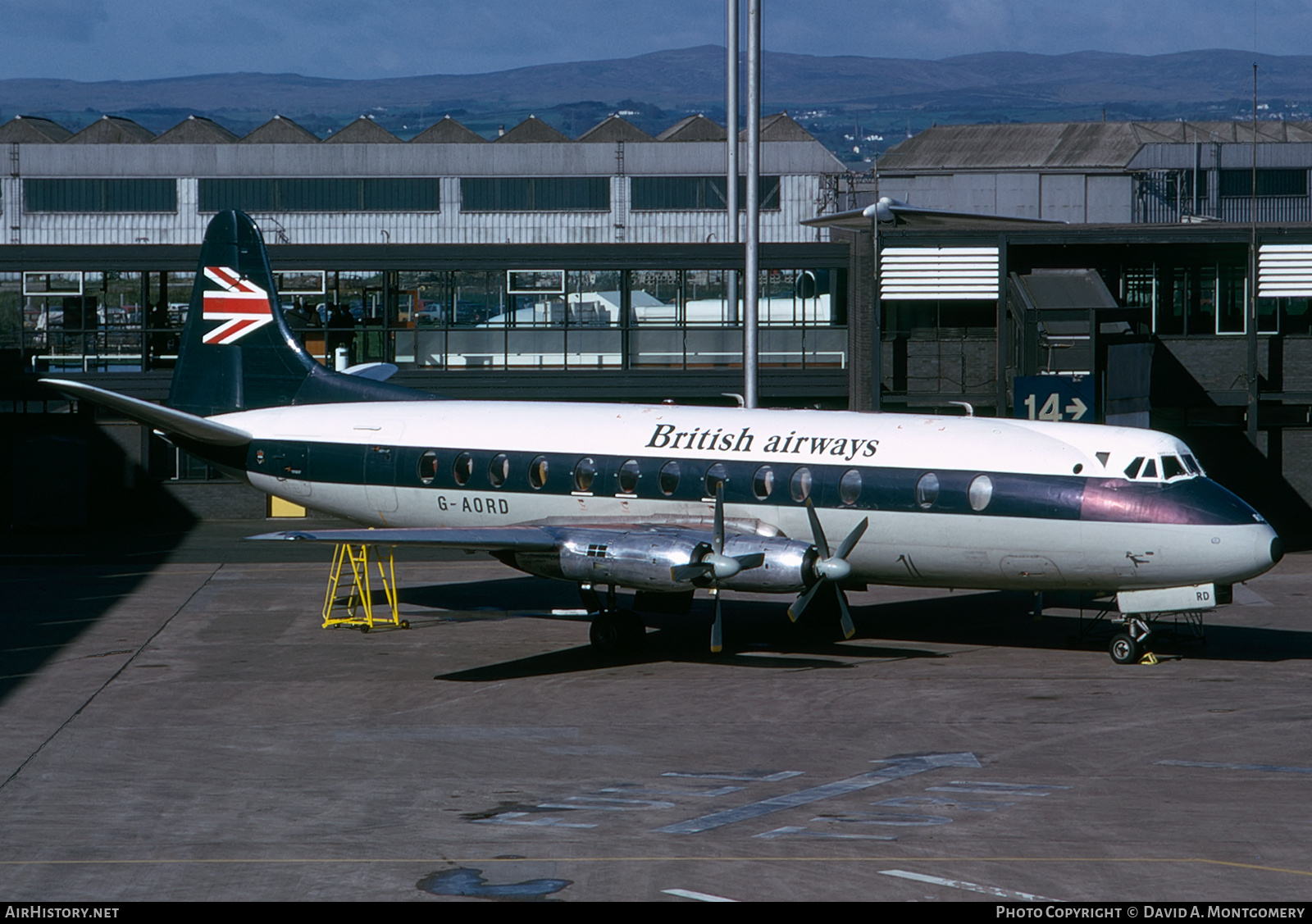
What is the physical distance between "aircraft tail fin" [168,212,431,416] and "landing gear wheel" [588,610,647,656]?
316 inches

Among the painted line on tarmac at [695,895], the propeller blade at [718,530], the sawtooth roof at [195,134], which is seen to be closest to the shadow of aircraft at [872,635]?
the propeller blade at [718,530]

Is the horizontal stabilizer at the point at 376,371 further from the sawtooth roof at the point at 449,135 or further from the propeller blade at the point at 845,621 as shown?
the sawtooth roof at the point at 449,135

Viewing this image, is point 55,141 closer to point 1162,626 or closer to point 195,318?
point 195,318

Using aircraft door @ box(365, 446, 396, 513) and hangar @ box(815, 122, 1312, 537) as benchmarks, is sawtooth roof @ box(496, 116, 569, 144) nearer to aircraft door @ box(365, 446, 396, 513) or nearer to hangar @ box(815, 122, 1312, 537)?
hangar @ box(815, 122, 1312, 537)

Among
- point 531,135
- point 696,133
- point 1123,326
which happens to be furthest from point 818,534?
point 531,135

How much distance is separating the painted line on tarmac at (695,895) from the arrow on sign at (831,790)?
7.15 feet

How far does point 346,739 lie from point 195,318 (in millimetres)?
16098

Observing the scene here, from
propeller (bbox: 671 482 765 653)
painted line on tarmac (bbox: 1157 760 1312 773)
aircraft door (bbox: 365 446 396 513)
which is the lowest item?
painted line on tarmac (bbox: 1157 760 1312 773)

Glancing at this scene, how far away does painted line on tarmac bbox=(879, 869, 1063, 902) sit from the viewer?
13.7 metres

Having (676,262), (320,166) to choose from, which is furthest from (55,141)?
(676,262)

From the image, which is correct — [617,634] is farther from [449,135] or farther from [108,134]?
[108,134]

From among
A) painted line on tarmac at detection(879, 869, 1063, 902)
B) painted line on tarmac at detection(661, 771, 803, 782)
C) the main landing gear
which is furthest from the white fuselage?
painted line on tarmac at detection(879, 869, 1063, 902)

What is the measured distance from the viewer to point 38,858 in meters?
15.3

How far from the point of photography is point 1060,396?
123ft
